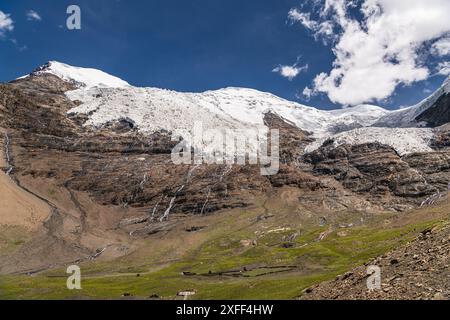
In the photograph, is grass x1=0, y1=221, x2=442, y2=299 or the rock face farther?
grass x1=0, y1=221, x2=442, y2=299

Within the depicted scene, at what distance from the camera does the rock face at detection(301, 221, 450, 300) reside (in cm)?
3766

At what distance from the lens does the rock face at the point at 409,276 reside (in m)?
37.7

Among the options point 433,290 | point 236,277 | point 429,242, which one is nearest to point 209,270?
point 236,277

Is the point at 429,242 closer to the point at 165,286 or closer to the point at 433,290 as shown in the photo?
the point at 433,290

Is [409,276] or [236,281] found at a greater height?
[409,276]

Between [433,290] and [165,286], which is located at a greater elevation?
[433,290]

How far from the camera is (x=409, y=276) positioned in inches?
1634

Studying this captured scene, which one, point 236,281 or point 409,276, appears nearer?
point 409,276

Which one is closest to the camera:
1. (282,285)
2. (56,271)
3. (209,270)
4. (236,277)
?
(282,285)

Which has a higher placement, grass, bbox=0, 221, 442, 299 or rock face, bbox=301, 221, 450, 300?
rock face, bbox=301, 221, 450, 300
